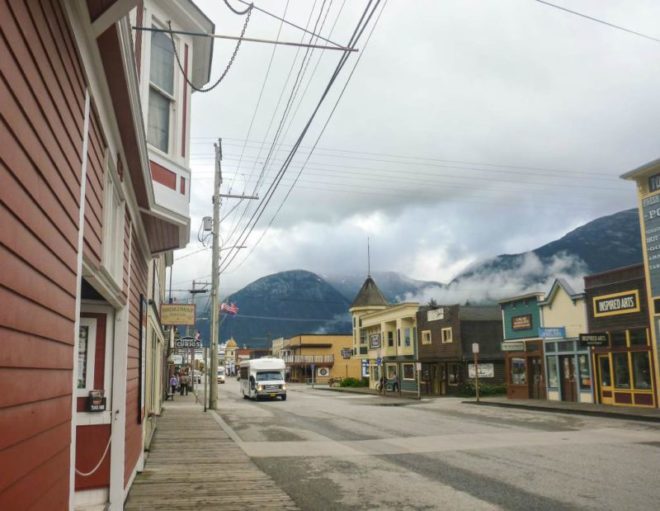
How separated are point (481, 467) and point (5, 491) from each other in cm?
1078

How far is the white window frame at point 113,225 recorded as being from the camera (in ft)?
21.1

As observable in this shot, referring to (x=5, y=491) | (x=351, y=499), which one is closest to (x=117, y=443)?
(x=351, y=499)

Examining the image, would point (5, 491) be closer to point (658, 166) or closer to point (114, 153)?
point (114, 153)

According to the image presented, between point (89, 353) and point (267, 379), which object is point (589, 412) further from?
point (267, 379)

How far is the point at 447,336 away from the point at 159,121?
3787cm

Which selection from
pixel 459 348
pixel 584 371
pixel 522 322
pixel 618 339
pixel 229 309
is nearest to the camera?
pixel 618 339

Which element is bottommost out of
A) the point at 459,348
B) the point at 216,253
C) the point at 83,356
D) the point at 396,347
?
the point at 83,356

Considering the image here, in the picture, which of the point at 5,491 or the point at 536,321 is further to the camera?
the point at 536,321

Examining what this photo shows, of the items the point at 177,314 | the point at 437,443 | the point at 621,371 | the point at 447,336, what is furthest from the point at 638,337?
the point at 177,314

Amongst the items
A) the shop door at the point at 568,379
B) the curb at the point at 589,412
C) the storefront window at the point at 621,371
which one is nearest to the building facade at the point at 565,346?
the shop door at the point at 568,379

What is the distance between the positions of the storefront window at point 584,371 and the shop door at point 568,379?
584mm

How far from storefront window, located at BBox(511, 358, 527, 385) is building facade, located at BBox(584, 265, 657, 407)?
6.58 metres

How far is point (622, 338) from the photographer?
27.7m

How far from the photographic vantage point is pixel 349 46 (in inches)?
356
